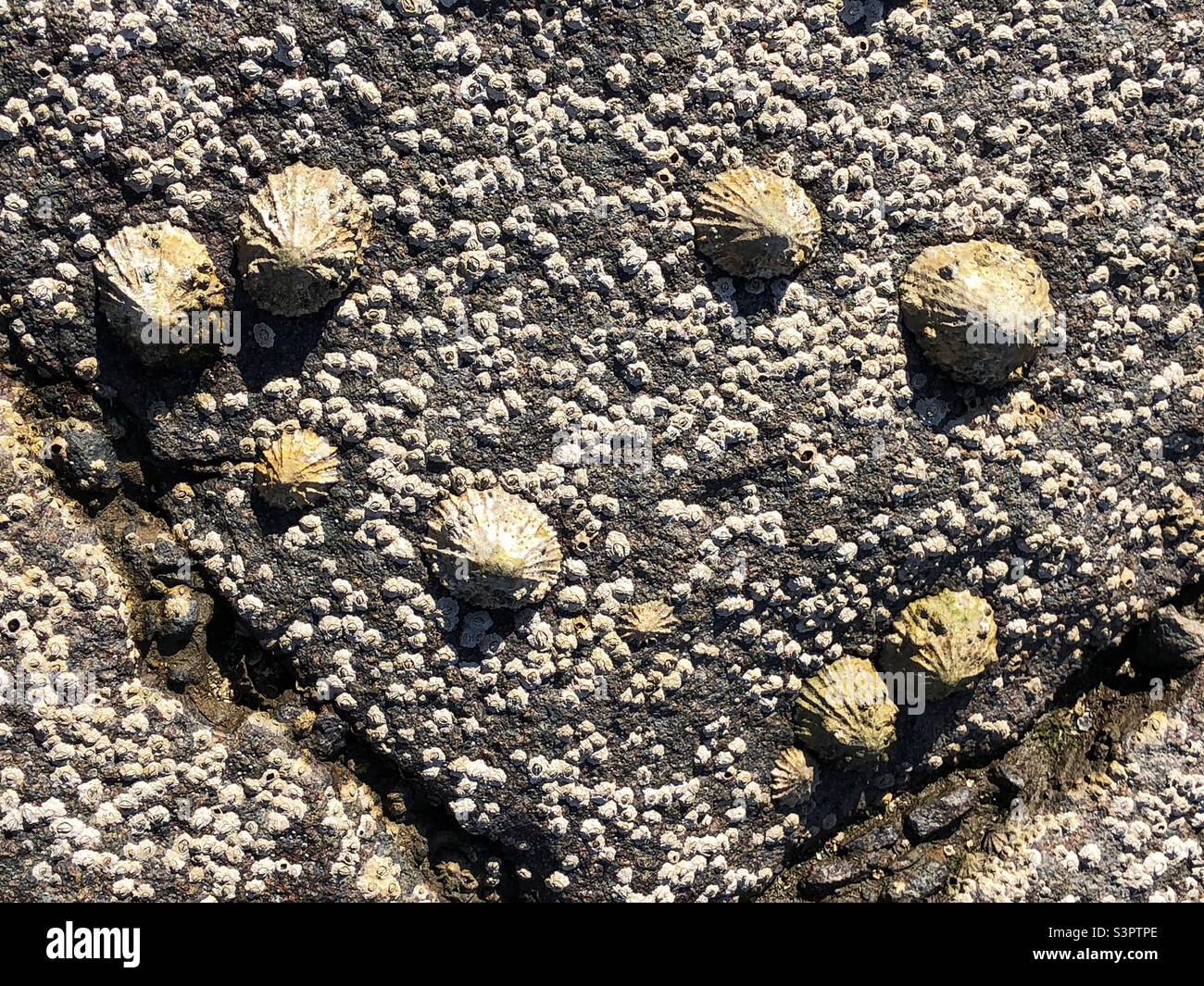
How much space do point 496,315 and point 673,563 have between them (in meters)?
0.83

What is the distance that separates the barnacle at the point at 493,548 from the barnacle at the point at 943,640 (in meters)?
1.04

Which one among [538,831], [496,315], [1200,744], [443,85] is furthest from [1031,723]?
[443,85]

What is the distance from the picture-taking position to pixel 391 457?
3018 mm

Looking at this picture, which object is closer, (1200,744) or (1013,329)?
(1013,329)

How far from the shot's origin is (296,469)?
9.66 feet

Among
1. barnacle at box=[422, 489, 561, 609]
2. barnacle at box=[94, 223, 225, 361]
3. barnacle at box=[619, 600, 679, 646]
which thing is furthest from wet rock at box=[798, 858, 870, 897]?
barnacle at box=[94, 223, 225, 361]

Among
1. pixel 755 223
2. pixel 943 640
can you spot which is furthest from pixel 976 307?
pixel 943 640

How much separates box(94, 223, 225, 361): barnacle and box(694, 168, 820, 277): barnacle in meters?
1.30

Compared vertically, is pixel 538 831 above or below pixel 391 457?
below

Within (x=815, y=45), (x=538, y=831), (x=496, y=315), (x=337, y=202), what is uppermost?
(x=815, y=45)

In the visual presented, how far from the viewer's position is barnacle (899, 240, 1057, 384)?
121 inches

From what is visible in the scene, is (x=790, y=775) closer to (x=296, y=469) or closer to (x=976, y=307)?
(x=976, y=307)

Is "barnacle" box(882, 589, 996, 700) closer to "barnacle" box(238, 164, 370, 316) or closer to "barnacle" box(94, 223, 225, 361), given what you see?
"barnacle" box(238, 164, 370, 316)

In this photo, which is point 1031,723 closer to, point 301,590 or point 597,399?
point 597,399
